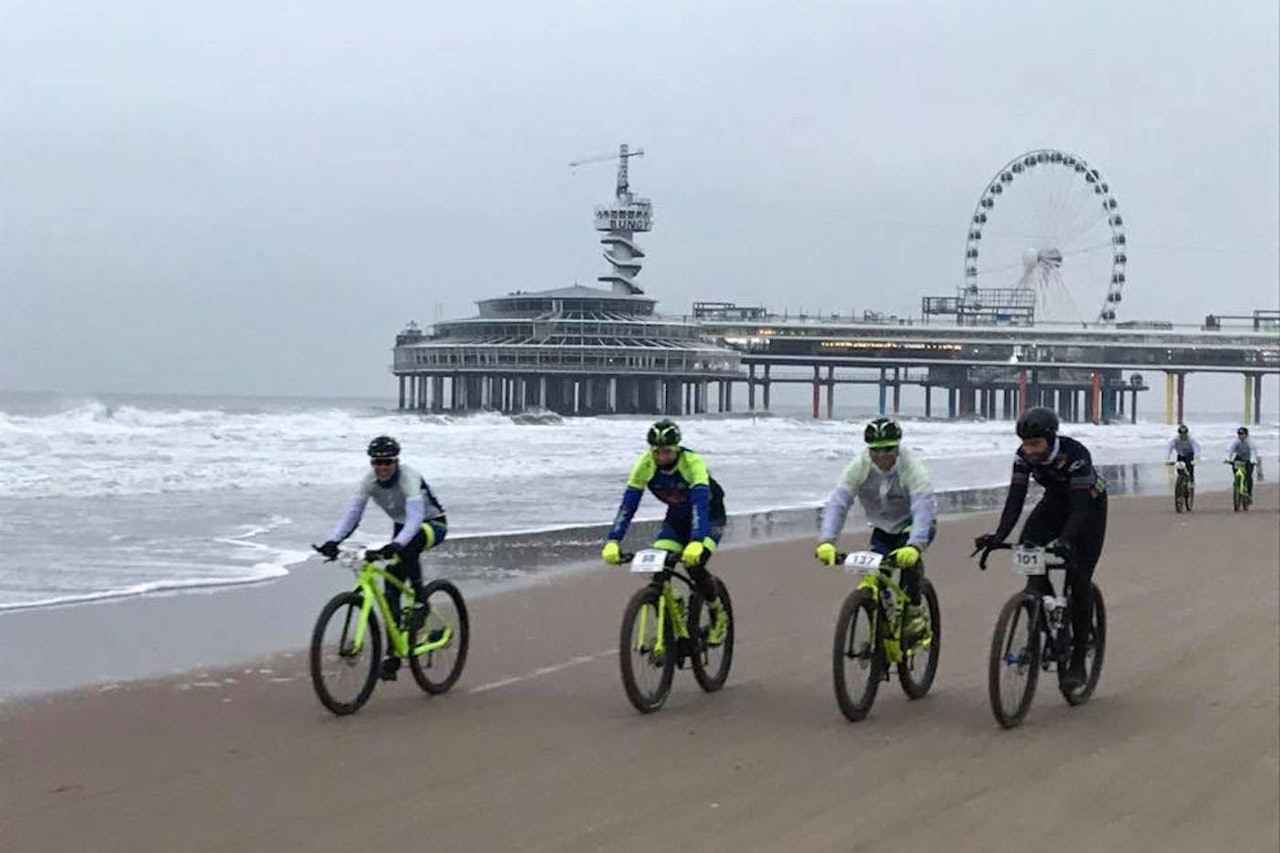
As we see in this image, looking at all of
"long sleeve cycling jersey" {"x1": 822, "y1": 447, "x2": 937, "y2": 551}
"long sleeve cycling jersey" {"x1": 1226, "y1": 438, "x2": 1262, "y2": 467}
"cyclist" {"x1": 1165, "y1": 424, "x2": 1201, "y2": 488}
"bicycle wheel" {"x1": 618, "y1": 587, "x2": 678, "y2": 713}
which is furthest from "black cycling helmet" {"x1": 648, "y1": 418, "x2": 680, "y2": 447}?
"long sleeve cycling jersey" {"x1": 1226, "y1": 438, "x2": 1262, "y2": 467}

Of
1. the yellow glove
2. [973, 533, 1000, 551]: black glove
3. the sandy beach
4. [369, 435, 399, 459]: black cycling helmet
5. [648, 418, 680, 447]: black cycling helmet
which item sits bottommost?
the sandy beach

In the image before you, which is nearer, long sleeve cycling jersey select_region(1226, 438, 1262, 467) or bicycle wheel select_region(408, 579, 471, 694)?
bicycle wheel select_region(408, 579, 471, 694)

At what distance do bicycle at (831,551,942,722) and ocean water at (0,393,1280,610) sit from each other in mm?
5975

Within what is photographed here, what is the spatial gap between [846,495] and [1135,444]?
5429cm

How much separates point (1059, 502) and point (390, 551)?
3024 millimetres

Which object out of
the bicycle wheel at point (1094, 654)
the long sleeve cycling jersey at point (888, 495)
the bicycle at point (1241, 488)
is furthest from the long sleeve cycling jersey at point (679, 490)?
the bicycle at point (1241, 488)

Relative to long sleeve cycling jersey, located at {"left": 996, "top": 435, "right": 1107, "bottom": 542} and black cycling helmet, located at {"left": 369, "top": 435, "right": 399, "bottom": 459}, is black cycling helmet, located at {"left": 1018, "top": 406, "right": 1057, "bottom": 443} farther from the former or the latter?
black cycling helmet, located at {"left": 369, "top": 435, "right": 399, "bottom": 459}

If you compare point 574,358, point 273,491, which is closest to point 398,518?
point 273,491

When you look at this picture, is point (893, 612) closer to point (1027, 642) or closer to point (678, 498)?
point (1027, 642)

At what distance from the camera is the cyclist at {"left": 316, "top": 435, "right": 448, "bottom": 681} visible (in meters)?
6.97

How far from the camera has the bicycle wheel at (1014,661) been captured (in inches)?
247

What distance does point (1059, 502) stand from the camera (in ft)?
22.1

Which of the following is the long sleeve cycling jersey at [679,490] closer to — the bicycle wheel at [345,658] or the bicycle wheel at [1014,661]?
the bicycle wheel at [345,658]

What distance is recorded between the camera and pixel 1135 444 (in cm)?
5794
